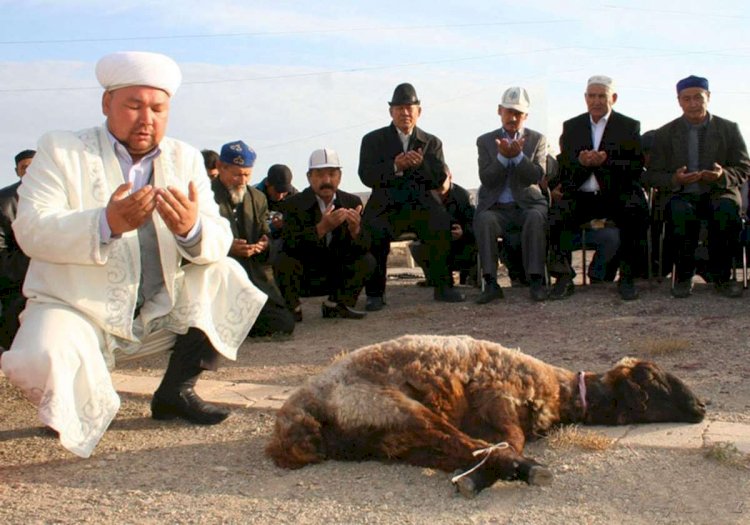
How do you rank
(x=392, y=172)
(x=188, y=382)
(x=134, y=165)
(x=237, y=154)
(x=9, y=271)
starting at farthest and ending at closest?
(x=392, y=172) < (x=237, y=154) < (x=9, y=271) < (x=188, y=382) < (x=134, y=165)

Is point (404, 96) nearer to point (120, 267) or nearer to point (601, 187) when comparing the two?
point (601, 187)

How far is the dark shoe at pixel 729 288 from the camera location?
9367mm

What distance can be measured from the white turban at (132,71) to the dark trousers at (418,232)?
479 cm

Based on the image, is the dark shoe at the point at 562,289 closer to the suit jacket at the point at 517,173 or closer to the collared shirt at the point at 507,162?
the suit jacket at the point at 517,173

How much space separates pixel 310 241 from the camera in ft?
29.9

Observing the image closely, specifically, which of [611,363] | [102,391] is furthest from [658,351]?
[102,391]

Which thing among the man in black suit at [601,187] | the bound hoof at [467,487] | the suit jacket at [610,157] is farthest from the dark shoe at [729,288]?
the bound hoof at [467,487]

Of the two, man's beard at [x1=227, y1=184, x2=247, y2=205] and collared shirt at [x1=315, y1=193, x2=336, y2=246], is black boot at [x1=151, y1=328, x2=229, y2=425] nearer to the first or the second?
man's beard at [x1=227, y1=184, x2=247, y2=205]

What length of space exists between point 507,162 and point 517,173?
154 mm

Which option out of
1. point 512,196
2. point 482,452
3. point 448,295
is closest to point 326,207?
point 448,295

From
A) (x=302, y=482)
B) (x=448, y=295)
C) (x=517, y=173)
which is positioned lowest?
(x=302, y=482)

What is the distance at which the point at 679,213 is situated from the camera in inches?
371

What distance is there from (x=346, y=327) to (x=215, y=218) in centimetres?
365

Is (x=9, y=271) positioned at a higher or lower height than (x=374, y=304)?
higher
